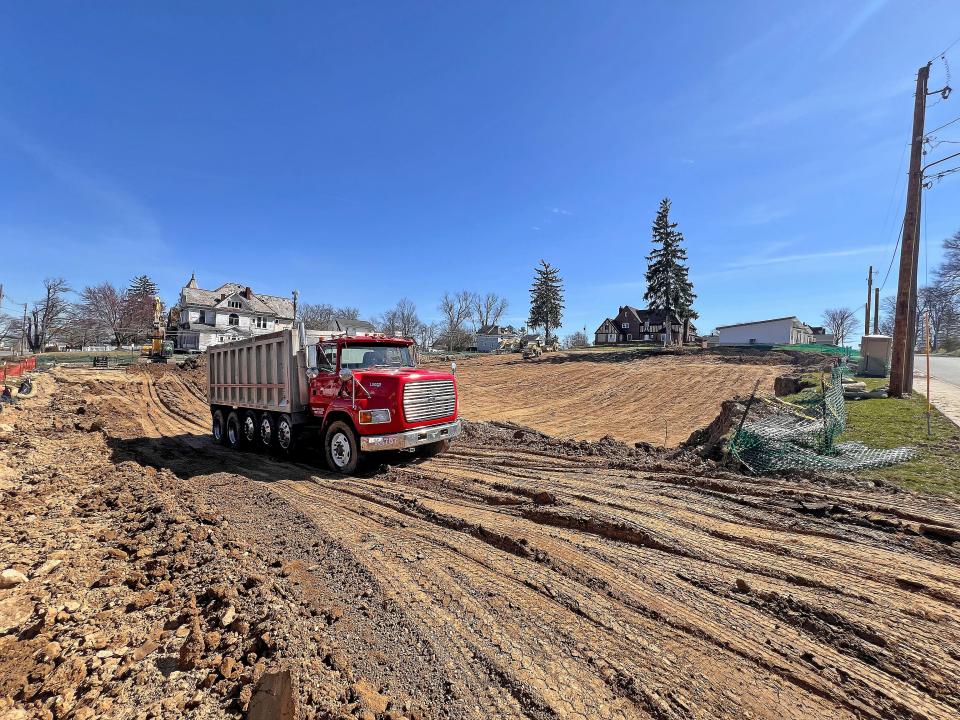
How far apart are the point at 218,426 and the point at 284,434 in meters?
4.34

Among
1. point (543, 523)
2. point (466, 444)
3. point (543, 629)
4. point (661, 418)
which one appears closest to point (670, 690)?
point (543, 629)

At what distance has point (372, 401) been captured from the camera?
317 inches

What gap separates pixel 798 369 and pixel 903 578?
2901 cm

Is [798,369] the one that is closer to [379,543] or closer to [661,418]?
[661,418]

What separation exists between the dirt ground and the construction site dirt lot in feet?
24.6

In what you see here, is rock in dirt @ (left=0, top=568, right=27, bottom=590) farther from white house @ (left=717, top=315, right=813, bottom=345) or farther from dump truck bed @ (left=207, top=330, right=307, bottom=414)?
white house @ (left=717, top=315, right=813, bottom=345)

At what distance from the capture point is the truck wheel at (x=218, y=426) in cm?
1251

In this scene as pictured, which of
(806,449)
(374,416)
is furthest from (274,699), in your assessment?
(806,449)

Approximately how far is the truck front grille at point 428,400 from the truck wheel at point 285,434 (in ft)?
10.3

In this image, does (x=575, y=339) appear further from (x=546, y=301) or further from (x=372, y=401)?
(x=372, y=401)

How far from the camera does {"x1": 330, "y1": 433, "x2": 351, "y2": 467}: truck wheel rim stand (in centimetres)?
838

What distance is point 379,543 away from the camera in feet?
16.6

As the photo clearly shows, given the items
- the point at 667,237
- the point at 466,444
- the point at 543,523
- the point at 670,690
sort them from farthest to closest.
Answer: the point at 667,237
the point at 466,444
the point at 543,523
the point at 670,690

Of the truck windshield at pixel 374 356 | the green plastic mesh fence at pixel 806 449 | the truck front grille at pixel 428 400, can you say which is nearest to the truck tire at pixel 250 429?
the truck windshield at pixel 374 356
